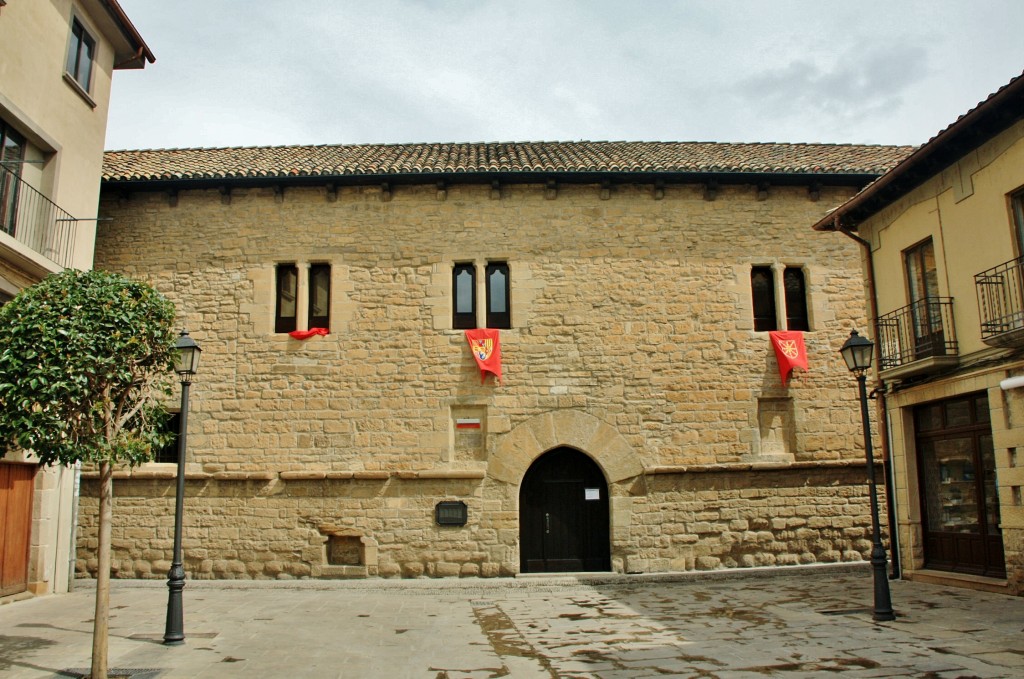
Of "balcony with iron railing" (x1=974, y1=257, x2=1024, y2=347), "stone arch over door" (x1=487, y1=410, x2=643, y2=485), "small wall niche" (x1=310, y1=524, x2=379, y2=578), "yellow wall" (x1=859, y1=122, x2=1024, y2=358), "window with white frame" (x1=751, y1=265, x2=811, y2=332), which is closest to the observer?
"balcony with iron railing" (x1=974, y1=257, x2=1024, y2=347)

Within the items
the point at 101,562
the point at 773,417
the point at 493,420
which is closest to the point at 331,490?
the point at 493,420

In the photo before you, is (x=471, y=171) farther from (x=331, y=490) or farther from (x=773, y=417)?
(x=773, y=417)

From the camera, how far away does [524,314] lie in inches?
556

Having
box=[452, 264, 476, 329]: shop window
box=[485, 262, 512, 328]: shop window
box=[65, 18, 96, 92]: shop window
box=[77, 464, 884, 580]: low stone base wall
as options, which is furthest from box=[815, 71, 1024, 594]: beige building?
box=[65, 18, 96, 92]: shop window

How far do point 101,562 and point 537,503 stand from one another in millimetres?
8157

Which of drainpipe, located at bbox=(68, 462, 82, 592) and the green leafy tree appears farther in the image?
drainpipe, located at bbox=(68, 462, 82, 592)

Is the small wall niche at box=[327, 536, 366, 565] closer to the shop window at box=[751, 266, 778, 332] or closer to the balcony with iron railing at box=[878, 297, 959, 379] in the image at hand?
the shop window at box=[751, 266, 778, 332]

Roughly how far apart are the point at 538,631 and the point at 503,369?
5918 millimetres

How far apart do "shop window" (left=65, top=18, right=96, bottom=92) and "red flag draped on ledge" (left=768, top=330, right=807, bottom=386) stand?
41.4 ft

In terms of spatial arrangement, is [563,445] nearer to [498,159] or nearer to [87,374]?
[498,159]

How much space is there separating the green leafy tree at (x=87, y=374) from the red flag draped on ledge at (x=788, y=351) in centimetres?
1056

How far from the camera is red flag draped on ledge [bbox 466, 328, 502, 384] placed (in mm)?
13744

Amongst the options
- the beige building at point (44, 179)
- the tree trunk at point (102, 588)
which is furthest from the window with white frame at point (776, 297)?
the beige building at point (44, 179)

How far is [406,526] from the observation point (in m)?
13.3
